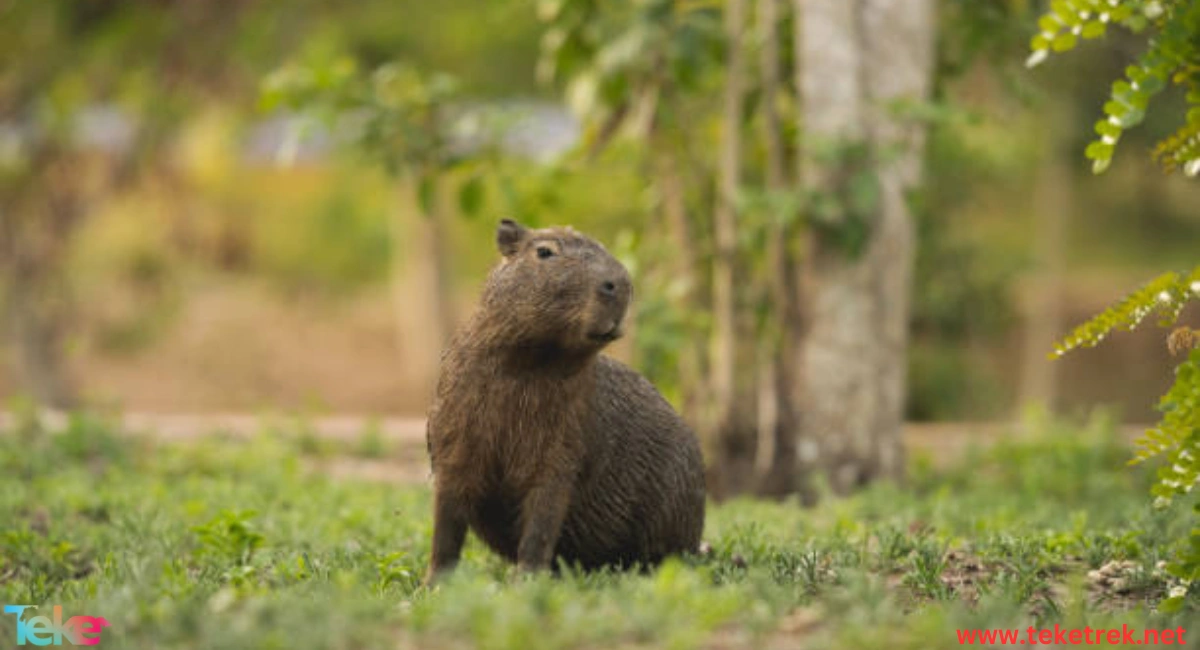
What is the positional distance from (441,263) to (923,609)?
15.0 meters

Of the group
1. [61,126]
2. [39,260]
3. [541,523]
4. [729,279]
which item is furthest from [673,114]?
[39,260]

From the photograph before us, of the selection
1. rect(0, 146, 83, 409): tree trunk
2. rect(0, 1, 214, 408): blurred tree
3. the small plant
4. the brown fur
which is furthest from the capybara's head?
rect(0, 146, 83, 409): tree trunk

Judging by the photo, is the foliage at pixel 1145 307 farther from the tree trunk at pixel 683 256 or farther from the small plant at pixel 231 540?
the tree trunk at pixel 683 256

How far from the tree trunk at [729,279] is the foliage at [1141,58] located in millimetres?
4096

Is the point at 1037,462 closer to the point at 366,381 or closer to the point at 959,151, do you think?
the point at 959,151

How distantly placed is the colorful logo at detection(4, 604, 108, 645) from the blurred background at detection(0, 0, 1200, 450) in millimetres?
4707

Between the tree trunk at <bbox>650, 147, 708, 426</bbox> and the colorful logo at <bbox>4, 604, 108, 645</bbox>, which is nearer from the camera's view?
the colorful logo at <bbox>4, 604, 108, 645</bbox>

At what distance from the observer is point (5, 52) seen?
44.8 feet

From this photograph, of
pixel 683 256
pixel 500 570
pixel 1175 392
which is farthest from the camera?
pixel 683 256

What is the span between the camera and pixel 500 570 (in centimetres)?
506

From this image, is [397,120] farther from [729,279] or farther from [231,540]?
[231,540]

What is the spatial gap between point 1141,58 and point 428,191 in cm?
502

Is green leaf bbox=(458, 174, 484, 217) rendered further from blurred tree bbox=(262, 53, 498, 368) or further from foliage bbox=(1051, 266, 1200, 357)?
foliage bbox=(1051, 266, 1200, 357)

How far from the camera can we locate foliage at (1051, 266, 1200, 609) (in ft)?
13.9
